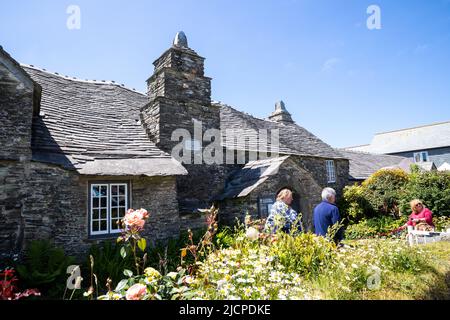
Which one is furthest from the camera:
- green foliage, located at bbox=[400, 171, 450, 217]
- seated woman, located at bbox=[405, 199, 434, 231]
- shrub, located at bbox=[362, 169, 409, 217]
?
shrub, located at bbox=[362, 169, 409, 217]

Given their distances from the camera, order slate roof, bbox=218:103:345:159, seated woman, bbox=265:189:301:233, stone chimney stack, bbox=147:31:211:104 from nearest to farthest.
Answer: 1. seated woman, bbox=265:189:301:233
2. stone chimney stack, bbox=147:31:211:104
3. slate roof, bbox=218:103:345:159

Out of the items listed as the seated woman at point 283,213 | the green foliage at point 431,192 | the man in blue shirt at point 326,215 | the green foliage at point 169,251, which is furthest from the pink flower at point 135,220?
the green foliage at point 431,192

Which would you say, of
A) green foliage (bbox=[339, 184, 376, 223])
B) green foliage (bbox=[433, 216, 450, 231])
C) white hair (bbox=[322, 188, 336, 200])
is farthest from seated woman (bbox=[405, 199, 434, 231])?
green foliage (bbox=[339, 184, 376, 223])

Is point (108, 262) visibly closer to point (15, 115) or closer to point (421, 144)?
point (15, 115)

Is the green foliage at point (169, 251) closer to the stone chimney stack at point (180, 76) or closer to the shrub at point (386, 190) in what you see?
the stone chimney stack at point (180, 76)

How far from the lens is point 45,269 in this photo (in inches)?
266

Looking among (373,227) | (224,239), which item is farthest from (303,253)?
(373,227)

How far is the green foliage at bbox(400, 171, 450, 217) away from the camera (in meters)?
13.7

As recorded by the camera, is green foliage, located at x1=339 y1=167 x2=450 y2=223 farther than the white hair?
Yes

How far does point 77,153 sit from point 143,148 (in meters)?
2.29

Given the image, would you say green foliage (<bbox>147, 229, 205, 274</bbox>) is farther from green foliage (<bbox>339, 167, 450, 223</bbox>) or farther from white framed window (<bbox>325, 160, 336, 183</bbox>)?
white framed window (<bbox>325, 160, 336, 183</bbox>)

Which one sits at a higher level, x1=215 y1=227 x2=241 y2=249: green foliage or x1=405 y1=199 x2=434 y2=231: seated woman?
x1=405 y1=199 x2=434 y2=231: seated woman

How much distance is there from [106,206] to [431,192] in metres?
15.0

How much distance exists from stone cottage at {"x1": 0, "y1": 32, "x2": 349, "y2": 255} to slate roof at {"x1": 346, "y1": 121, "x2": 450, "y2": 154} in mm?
35059
